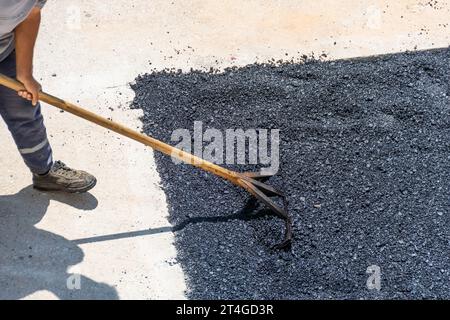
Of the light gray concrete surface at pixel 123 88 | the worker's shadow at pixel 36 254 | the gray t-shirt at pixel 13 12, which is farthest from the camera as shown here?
the light gray concrete surface at pixel 123 88

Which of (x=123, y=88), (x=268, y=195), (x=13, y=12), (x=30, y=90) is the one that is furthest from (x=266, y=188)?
(x=13, y=12)

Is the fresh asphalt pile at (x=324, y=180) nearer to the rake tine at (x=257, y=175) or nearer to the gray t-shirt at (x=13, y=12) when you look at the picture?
the rake tine at (x=257, y=175)

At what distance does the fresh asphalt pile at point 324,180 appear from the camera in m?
3.73

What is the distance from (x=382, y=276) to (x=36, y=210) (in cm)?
193

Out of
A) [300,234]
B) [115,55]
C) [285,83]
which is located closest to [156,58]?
[115,55]

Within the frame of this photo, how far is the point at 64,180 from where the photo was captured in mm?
3990

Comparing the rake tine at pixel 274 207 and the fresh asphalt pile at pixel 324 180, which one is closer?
the fresh asphalt pile at pixel 324 180

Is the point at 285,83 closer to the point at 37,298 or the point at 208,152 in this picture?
the point at 208,152

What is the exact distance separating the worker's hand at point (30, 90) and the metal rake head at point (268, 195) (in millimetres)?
1213

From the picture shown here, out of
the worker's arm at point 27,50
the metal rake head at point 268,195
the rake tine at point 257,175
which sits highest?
the worker's arm at point 27,50

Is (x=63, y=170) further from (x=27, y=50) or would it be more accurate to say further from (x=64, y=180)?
(x=27, y=50)

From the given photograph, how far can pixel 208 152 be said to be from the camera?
4.24 meters

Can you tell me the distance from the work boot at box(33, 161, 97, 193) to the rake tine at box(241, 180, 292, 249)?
0.89 m
